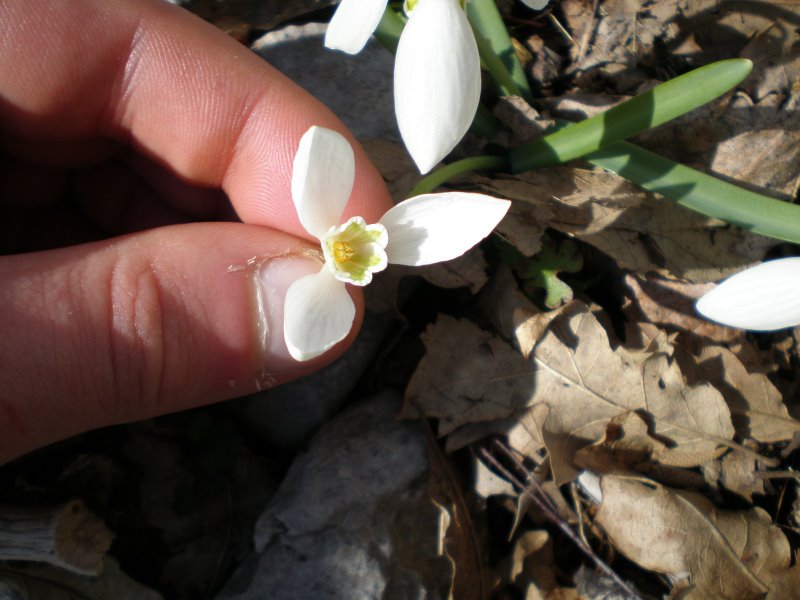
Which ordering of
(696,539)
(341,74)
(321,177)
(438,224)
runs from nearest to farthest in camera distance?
(321,177), (438,224), (696,539), (341,74)

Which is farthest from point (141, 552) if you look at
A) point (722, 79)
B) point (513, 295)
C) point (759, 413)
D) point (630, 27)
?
point (630, 27)

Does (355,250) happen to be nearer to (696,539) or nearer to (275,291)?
(275,291)

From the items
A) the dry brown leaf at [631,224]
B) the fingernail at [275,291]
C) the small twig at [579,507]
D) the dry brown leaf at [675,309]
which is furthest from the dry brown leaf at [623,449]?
the fingernail at [275,291]

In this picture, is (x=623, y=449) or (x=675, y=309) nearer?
(x=623, y=449)

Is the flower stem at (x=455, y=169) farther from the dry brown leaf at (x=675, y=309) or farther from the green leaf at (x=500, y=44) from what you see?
the dry brown leaf at (x=675, y=309)

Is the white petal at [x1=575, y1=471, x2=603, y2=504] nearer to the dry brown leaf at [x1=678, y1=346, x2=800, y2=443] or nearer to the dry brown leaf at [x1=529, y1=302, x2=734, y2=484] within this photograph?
the dry brown leaf at [x1=529, y1=302, x2=734, y2=484]

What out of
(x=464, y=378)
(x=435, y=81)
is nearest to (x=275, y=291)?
(x=435, y=81)

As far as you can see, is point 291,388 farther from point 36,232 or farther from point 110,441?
point 36,232
